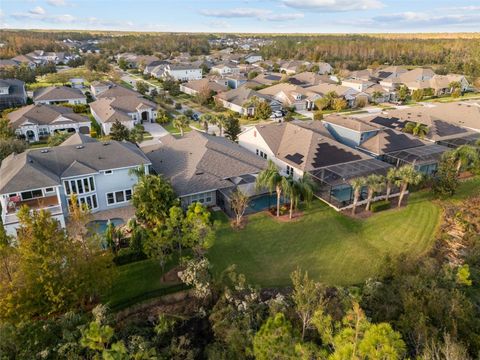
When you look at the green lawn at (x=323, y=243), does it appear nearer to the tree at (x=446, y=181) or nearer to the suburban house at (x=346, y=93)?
the tree at (x=446, y=181)

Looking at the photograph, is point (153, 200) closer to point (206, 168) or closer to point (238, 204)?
point (238, 204)

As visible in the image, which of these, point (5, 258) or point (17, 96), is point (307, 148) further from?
point (17, 96)

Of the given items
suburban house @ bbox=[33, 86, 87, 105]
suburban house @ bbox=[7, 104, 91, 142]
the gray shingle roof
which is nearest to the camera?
the gray shingle roof

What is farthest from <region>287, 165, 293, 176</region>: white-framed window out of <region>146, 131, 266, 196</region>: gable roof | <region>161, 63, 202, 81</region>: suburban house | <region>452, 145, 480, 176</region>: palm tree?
<region>161, 63, 202, 81</region>: suburban house

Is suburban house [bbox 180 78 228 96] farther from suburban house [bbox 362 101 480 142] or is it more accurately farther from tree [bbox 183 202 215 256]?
tree [bbox 183 202 215 256]

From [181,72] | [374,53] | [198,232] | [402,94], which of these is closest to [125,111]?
[198,232]

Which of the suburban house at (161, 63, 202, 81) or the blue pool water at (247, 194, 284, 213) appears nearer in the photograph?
the blue pool water at (247, 194, 284, 213)
